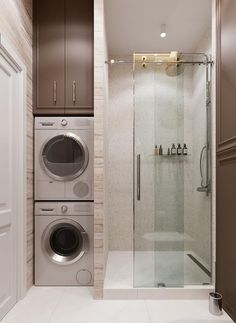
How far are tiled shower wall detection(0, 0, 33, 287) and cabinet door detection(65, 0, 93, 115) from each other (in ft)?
1.22

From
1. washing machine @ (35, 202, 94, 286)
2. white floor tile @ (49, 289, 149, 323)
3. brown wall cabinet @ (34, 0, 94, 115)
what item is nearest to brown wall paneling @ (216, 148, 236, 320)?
white floor tile @ (49, 289, 149, 323)

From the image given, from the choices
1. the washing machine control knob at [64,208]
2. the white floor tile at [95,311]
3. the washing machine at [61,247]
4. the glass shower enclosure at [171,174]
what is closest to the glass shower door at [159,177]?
the glass shower enclosure at [171,174]

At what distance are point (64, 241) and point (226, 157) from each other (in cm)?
178

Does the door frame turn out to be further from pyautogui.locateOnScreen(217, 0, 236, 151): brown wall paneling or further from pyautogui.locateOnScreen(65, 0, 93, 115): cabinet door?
pyautogui.locateOnScreen(217, 0, 236, 151): brown wall paneling

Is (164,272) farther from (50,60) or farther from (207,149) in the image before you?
(50,60)

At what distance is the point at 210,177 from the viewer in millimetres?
2803

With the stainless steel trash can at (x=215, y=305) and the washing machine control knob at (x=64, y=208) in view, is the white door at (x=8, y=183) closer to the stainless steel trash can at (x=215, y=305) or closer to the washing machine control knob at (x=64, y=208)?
the washing machine control knob at (x=64, y=208)

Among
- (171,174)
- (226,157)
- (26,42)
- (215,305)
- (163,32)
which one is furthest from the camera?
(163,32)

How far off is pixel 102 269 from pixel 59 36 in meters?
2.33

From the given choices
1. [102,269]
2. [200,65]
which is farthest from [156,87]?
[102,269]

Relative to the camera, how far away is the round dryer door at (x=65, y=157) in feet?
9.38

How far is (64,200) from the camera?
2873mm

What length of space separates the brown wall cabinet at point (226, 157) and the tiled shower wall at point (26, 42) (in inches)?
70.3

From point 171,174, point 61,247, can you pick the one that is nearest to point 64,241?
point 61,247
